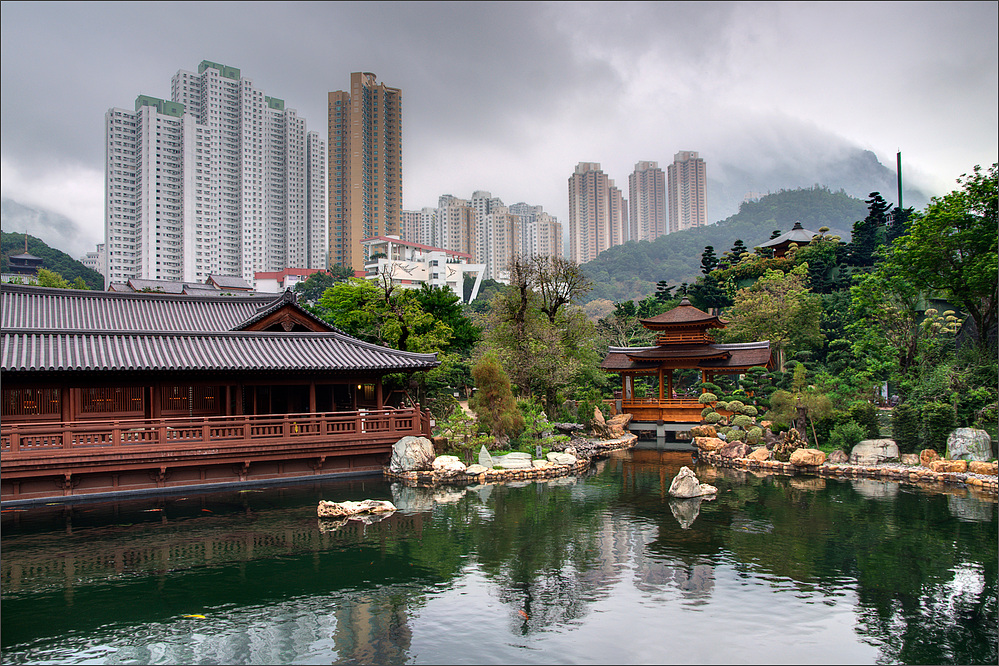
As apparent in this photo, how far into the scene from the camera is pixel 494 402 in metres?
22.2

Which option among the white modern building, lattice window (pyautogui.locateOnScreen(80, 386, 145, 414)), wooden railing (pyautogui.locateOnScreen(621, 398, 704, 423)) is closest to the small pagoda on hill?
wooden railing (pyautogui.locateOnScreen(621, 398, 704, 423))

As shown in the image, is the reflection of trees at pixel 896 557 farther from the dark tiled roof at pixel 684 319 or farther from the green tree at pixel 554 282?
the green tree at pixel 554 282

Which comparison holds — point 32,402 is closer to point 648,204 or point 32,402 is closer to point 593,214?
point 593,214

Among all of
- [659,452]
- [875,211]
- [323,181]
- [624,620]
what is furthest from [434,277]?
[624,620]

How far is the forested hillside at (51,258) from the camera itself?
7031 centimetres

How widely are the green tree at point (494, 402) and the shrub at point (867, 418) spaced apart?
11.6 m

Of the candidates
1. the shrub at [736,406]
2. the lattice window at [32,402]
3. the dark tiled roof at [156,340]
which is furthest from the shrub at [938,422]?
the lattice window at [32,402]

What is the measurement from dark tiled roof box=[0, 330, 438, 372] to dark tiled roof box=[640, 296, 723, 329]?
43.5 ft

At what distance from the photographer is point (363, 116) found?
103 metres

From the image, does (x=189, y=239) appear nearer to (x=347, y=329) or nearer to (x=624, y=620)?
(x=347, y=329)

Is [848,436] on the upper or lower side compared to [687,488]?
upper

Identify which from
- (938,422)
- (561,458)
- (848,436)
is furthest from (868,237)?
(561,458)

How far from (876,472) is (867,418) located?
2493 mm

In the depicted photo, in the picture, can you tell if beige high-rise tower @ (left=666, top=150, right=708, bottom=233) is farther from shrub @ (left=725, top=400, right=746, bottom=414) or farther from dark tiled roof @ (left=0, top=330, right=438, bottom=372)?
dark tiled roof @ (left=0, top=330, right=438, bottom=372)
